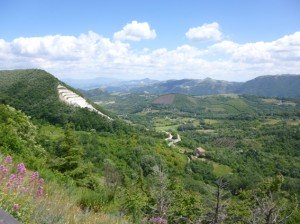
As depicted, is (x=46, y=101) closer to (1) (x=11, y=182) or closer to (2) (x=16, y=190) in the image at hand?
(1) (x=11, y=182)

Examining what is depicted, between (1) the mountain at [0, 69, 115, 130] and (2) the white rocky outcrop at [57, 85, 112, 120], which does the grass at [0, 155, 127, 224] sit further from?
(2) the white rocky outcrop at [57, 85, 112, 120]

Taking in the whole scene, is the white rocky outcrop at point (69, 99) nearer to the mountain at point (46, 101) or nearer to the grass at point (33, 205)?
the mountain at point (46, 101)

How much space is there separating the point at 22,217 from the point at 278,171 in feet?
405

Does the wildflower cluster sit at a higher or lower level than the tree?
higher

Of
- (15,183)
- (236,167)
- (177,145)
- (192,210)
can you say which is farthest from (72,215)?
(177,145)

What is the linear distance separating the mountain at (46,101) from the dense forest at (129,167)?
1.01 ft

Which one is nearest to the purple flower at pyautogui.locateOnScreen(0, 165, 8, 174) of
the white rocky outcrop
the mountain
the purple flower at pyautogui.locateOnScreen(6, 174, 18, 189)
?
the purple flower at pyautogui.locateOnScreen(6, 174, 18, 189)

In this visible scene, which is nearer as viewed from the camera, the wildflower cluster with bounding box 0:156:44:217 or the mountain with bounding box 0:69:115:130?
the wildflower cluster with bounding box 0:156:44:217

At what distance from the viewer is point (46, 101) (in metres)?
111

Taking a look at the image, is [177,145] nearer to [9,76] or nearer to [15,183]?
[9,76]

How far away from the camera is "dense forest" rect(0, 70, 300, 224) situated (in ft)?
28.7

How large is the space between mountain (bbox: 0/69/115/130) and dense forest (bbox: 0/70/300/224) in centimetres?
31

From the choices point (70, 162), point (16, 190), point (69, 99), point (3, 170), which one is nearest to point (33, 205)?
point (16, 190)

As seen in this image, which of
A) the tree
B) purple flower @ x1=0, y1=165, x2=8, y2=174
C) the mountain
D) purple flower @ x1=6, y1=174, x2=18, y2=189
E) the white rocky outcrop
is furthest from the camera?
the white rocky outcrop
